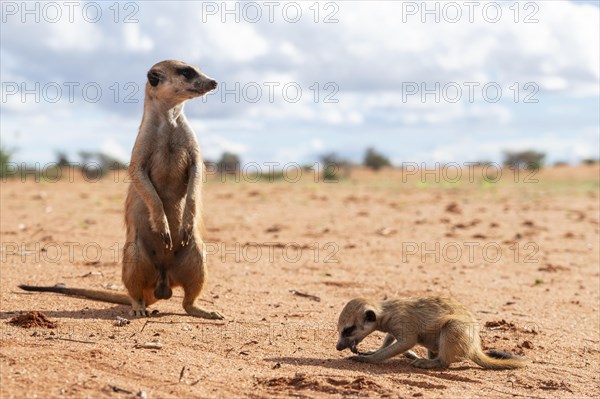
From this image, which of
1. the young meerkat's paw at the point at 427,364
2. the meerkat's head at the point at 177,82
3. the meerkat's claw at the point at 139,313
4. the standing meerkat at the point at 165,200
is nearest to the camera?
the young meerkat's paw at the point at 427,364

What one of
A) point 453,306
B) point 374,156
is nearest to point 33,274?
point 453,306

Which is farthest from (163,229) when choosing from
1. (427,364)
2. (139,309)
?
(427,364)

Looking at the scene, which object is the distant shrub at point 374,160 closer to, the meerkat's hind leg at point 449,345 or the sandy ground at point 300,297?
the sandy ground at point 300,297

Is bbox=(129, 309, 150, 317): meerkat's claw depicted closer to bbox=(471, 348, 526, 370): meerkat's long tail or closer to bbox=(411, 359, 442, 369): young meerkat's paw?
bbox=(411, 359, 442, 369): young meerkat's paw

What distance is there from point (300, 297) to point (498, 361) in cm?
276

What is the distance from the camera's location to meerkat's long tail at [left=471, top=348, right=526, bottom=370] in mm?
5949

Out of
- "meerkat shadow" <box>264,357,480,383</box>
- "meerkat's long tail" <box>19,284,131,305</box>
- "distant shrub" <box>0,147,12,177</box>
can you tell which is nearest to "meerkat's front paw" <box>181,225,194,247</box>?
"meerkat's long tail" <box>19,284,131,305</box>

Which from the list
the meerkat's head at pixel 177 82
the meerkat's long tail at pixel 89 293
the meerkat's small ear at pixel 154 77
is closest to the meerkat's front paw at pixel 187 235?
the meerkat's long tail at pixel 89 293

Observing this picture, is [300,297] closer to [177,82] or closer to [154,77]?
[177,82]

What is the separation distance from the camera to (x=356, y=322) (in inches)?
236

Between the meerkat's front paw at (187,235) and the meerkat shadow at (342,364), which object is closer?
the meerkat shadow at (342,364)

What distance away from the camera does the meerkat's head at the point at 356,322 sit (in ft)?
19.6

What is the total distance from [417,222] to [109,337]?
377 inches

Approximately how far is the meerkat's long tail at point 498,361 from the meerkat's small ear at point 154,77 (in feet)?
11.9
